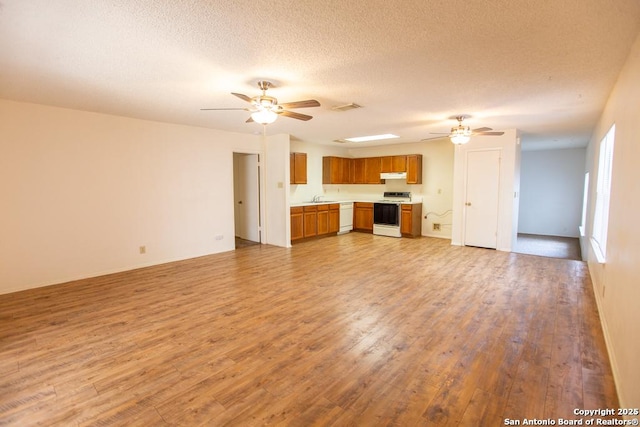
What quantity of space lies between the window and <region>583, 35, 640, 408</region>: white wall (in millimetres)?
790

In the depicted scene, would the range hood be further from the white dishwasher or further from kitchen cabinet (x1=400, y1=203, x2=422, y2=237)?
the white dishwasher

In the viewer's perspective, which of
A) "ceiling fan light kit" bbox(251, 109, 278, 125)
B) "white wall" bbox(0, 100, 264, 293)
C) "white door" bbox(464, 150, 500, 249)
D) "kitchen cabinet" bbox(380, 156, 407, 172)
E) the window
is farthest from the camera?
"kitchen cabinet" bbox(380, 156, 407, 172)

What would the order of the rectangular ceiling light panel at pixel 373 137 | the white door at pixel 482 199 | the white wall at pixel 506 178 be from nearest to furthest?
the white wall at pixel 506 178
the white door at pixel 482 199
the rectangular ceiling light panel at pixel 373 137

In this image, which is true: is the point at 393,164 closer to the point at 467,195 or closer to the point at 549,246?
the point at 467,195

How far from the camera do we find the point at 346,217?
27.9 feet

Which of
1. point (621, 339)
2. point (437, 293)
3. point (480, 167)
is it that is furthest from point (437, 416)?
point (480, 167)

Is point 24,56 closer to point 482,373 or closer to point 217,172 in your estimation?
point 217,172

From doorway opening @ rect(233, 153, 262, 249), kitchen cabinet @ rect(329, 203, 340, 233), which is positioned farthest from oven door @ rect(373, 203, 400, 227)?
doorway opening @ rect(233, 153, 262, 249)

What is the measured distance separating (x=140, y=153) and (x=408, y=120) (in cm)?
434

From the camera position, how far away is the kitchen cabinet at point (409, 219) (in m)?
7.61

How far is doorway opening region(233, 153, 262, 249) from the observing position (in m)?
6.96

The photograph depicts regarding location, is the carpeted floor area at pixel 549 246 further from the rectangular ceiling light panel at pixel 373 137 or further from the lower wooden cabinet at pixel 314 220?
the lower wooden cabinet at pixel 314 220

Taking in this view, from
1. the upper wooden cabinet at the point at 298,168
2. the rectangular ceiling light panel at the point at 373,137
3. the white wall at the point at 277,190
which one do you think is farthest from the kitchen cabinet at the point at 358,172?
the white wall at the point at 277,190

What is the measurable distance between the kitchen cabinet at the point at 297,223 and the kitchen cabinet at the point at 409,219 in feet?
8.24
